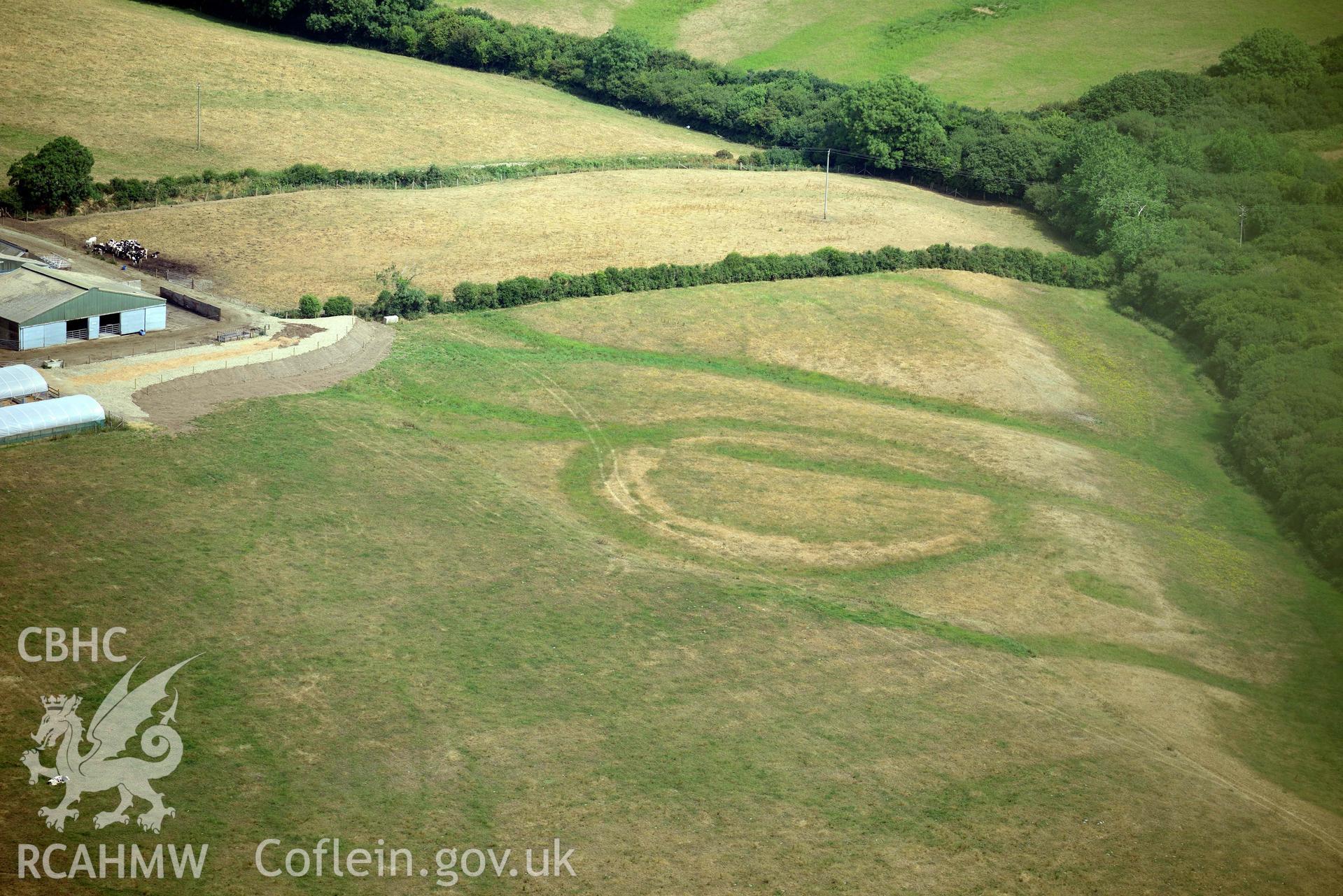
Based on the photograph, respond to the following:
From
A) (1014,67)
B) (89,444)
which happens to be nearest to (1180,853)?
(89,444)

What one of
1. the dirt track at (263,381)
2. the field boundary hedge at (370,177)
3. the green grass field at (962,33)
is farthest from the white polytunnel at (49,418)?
the green grass field at (962,33)

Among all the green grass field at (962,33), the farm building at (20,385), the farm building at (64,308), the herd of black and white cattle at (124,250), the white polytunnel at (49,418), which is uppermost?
the green grass field at (962,33)

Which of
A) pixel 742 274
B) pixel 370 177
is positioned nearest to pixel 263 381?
pixel 742 274

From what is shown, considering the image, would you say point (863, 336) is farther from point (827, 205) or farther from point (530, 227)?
point (827, 205)

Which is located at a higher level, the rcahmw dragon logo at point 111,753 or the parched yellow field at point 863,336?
the parched yellow field at point 863,336

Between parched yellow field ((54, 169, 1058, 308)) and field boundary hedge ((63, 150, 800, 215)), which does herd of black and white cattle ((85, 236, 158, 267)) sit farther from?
field boundary hedge ((63, 150, 800, 215))

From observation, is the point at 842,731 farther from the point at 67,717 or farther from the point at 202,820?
the point at 67,717

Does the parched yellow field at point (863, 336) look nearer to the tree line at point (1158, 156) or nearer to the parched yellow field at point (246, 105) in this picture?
the tree line at point (1158, 156)
